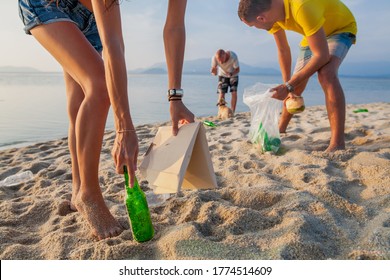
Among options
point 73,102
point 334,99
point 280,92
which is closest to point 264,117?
point 280,92

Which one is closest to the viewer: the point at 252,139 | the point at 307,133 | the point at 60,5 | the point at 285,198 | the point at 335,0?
the point at 60,5

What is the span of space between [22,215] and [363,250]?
1.77 metres

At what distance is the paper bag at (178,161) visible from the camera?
1.56 meters

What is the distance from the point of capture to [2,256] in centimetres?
159

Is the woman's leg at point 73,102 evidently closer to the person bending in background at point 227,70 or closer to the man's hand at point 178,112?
the man's hand at point 178,112

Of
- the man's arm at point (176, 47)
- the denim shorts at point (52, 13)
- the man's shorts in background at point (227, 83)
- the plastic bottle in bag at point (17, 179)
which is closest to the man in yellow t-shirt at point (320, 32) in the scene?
the man's arm at point (176, 47)

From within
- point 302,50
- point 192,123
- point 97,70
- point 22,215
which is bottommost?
point 22,215

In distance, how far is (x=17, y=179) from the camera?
279 centimetres

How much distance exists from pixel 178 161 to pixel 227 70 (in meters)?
5.25

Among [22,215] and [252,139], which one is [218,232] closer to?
[22,215]

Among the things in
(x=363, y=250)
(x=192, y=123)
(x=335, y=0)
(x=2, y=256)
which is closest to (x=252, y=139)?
(x=335, y=0)

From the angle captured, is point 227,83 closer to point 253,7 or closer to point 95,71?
point 253,7

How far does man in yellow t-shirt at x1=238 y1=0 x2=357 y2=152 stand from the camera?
2.61 metres

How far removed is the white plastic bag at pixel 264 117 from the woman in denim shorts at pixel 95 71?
1.38m
